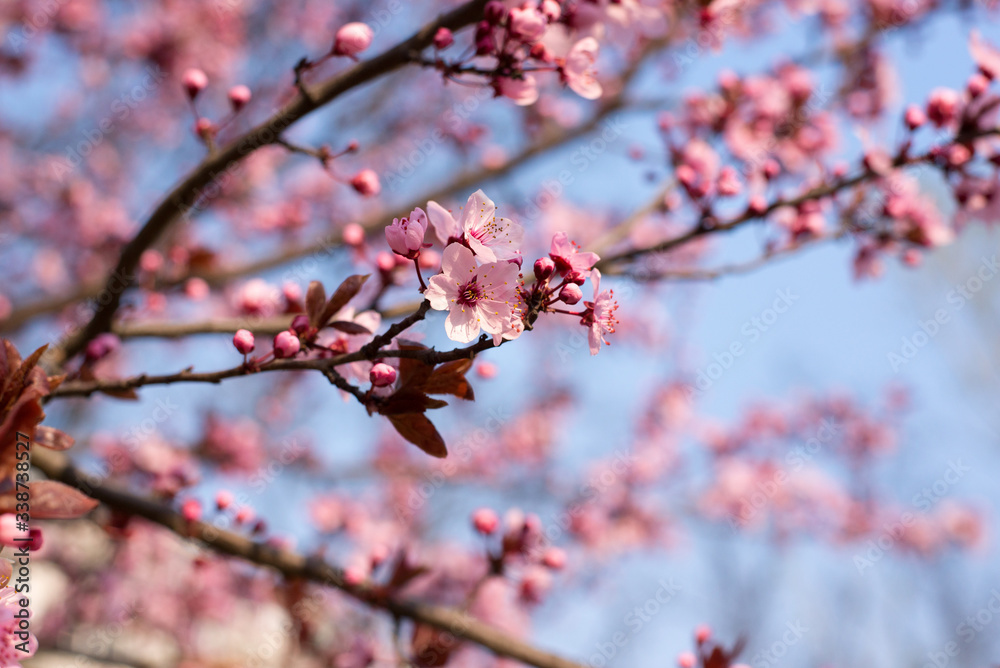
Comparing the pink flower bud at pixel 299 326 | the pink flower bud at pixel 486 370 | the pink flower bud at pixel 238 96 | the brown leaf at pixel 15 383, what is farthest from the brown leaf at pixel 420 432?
the pink flower bud at pixel 238 96

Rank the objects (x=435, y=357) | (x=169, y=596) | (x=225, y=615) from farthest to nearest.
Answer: (x=169, y=596)
(x=225, y=615)
(x=435, y=357)

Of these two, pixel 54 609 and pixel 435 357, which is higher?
pixel 435 357

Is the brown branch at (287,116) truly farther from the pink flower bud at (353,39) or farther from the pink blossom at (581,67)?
the pink blossom at (581,67)

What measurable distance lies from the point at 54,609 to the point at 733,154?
6754 millimetres

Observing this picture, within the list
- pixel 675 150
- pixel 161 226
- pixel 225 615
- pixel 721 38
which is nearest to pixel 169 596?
pixel 225 615

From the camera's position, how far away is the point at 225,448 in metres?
3.90

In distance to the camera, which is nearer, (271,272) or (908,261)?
(908,261)

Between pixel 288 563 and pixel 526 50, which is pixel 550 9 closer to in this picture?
pixel 526 50

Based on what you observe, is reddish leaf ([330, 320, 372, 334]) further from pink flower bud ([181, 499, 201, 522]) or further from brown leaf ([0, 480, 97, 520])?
pink flower bud ([181, 499, 201, 522])

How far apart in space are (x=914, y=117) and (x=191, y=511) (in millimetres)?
2554

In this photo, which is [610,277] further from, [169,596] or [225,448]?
[169,596]

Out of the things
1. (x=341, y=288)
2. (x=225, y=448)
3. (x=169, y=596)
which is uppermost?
(x=341, y=288)

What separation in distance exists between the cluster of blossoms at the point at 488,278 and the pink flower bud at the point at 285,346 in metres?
0.29

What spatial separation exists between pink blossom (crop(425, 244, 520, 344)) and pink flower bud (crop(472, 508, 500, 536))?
1237mm
